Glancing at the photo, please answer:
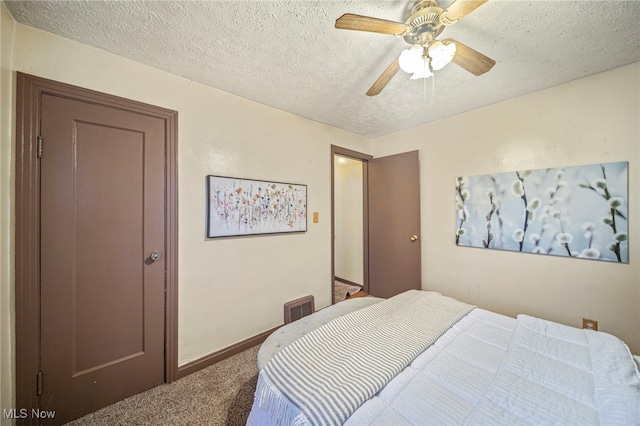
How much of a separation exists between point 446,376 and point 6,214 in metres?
2.30

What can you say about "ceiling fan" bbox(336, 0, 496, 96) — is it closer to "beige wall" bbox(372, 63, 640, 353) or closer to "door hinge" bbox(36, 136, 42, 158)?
"beige wall" bbox(372, 63, 640, 353)

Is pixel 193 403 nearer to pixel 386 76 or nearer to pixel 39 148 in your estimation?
pixel 39 148

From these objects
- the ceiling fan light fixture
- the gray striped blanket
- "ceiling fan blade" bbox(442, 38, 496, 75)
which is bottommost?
the gray striped blanket

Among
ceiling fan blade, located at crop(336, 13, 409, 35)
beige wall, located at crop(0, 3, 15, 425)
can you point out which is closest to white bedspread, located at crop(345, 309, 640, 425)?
ceiling fan blade, located at crop(336, 13, 409, 35)

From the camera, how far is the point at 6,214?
1.21m

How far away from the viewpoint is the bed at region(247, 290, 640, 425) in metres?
0.75

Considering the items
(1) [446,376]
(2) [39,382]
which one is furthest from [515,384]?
(2) [39,382]

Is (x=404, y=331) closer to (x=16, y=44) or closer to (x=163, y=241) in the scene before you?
(x=163, y=241)

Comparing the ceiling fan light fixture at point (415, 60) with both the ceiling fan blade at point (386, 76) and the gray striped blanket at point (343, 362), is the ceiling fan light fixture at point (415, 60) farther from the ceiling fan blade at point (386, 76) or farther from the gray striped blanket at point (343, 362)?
the gray striped blanket at point (343, 362)

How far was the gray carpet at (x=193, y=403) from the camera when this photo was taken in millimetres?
1384

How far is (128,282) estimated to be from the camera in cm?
158

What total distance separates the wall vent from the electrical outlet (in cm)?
230

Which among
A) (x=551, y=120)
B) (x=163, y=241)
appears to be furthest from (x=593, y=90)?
(x=163, y=241)

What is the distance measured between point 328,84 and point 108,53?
59.8 inches
